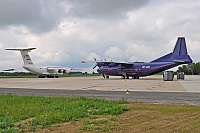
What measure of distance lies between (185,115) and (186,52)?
160 ft

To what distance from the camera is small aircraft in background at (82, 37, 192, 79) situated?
55750mm

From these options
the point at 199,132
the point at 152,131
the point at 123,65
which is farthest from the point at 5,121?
the point at 123,65

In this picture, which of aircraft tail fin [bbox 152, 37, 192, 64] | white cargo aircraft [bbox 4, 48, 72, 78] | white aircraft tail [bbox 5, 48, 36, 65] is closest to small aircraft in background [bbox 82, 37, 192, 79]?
aircraft tail fin [bbox 152, 37, 192, 64]

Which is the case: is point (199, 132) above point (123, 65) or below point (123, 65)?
below

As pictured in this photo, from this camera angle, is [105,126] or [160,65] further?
[160,65]

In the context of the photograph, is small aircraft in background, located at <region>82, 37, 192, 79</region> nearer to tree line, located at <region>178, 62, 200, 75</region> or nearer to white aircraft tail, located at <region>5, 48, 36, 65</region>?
white aircraft tail, located at <region>5, 48, 36, 65</region>

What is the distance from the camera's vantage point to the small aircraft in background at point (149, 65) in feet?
183

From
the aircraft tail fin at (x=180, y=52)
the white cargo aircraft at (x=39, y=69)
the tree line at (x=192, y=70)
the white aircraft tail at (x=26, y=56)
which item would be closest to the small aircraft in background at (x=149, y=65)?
the aircraft tail fin at (x=180, y=52)

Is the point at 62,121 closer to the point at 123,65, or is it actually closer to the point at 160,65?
the point at 160,65

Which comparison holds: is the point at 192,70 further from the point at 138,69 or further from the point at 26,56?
the point at 26,56

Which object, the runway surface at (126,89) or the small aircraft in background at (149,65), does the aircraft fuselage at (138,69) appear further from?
the runway surface at (126,89)

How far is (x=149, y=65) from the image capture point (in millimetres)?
60500

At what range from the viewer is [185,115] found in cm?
923

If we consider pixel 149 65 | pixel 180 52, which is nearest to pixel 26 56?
pixel 149 65
